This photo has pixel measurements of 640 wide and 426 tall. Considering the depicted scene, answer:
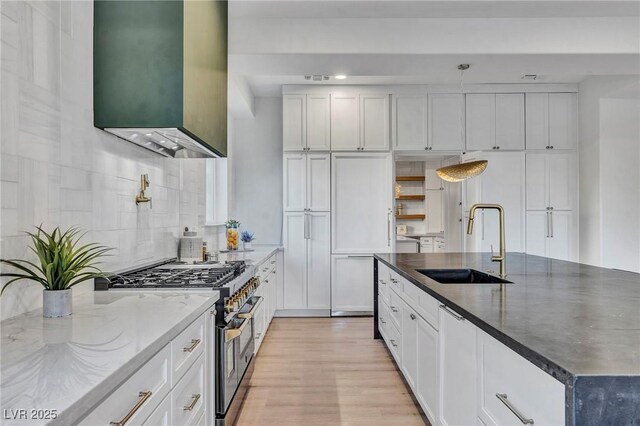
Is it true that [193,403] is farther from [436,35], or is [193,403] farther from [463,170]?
[436,35]

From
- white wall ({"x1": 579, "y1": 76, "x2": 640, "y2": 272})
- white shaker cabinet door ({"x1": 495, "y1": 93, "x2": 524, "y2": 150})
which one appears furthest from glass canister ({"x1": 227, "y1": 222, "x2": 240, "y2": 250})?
white wall ({"x1": 579, "y1": 76, "x2": 640, "y2": 272})

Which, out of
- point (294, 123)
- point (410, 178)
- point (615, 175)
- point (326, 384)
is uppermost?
point (294, 123)

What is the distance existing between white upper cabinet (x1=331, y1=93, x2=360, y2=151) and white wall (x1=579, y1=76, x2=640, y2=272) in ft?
9.20

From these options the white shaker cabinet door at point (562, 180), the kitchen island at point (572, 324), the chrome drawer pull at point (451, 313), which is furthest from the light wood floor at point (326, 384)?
the white shaker cabinet door at point (562, 180)

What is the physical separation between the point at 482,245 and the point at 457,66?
2.35m

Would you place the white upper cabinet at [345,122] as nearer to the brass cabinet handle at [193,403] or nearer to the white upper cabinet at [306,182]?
the white upper cabinet at [306,182]

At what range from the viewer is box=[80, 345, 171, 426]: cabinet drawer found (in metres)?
0.88

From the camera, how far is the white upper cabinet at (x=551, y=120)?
4.92 meters

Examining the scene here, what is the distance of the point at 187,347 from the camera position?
4.87 ft

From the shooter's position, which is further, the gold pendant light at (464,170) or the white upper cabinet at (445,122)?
the white upper cabinet at (445,122)

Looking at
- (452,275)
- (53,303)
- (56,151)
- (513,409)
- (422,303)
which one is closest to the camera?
(513,409)

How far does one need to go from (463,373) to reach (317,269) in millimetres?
A: 3398

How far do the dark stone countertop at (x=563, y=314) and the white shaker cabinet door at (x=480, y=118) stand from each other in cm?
270

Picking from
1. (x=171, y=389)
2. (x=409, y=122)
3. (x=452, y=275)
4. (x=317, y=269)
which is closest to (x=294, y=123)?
(x=409, y=122)
